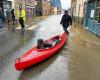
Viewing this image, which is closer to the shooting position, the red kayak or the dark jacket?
the red kayak

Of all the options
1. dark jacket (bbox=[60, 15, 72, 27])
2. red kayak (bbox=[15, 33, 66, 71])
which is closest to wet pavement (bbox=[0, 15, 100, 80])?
red kayak (bbox=[15, 33, 66, 71])

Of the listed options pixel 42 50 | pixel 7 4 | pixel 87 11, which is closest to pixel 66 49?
pixel 42 50

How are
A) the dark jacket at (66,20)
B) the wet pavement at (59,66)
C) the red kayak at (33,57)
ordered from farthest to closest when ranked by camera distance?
the dark jacket at (66,20)
the red kayak at (33,57)
the wet pavement at (59,66)

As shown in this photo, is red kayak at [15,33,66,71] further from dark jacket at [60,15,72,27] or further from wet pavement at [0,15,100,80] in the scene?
dark jacket at [60,15,72,27]

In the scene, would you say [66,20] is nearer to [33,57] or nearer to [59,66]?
[59,66]

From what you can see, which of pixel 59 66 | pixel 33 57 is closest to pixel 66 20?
pixel 59 66

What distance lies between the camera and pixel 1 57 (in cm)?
909

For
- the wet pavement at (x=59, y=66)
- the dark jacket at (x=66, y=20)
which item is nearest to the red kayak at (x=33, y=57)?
the wet pavement at (x=59, y=66)

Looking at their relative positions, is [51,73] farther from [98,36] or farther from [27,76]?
[98,36]

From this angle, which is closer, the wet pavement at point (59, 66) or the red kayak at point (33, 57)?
the wet pavement at point (59, 66)

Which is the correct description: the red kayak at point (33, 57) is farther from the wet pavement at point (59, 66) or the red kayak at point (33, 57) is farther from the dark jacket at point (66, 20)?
the dark jacket at point (66, 20)

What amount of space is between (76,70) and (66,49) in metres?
3.40

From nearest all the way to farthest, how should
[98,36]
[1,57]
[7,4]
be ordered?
[1,57], [98,36], [7,4]

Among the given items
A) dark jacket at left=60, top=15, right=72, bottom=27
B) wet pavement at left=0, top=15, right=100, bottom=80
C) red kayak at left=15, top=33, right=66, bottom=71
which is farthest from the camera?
dark jacket at left=60, top=15, right=72, bottom=27
